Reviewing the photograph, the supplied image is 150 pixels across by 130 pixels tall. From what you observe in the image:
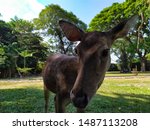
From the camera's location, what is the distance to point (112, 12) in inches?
120

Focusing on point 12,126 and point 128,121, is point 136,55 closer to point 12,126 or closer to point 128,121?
point 128,121

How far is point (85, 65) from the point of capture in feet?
5.93

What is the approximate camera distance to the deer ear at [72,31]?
1990 mm

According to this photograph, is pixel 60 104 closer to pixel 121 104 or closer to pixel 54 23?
pixel 54 23

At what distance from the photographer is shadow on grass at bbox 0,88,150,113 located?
319 cm

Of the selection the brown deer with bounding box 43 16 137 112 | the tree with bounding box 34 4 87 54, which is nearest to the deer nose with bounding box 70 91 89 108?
the brown deer with bounding box 43 16 137 112

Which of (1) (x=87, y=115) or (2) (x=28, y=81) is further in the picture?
(2) (x=28, y=81)

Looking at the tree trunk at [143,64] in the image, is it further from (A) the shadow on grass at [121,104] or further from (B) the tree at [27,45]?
(B) the tree at [27,45]

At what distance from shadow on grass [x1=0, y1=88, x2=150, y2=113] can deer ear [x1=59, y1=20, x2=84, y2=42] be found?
1.08 m

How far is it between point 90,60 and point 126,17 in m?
1.29

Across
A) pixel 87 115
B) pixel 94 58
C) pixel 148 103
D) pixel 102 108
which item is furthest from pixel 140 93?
pixel 94 58

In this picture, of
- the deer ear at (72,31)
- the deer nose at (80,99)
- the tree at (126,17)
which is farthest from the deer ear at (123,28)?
the tree at (126,17)

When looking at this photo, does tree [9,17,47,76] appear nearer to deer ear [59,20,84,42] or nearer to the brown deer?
the brown deer

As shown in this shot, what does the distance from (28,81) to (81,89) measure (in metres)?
1.58
